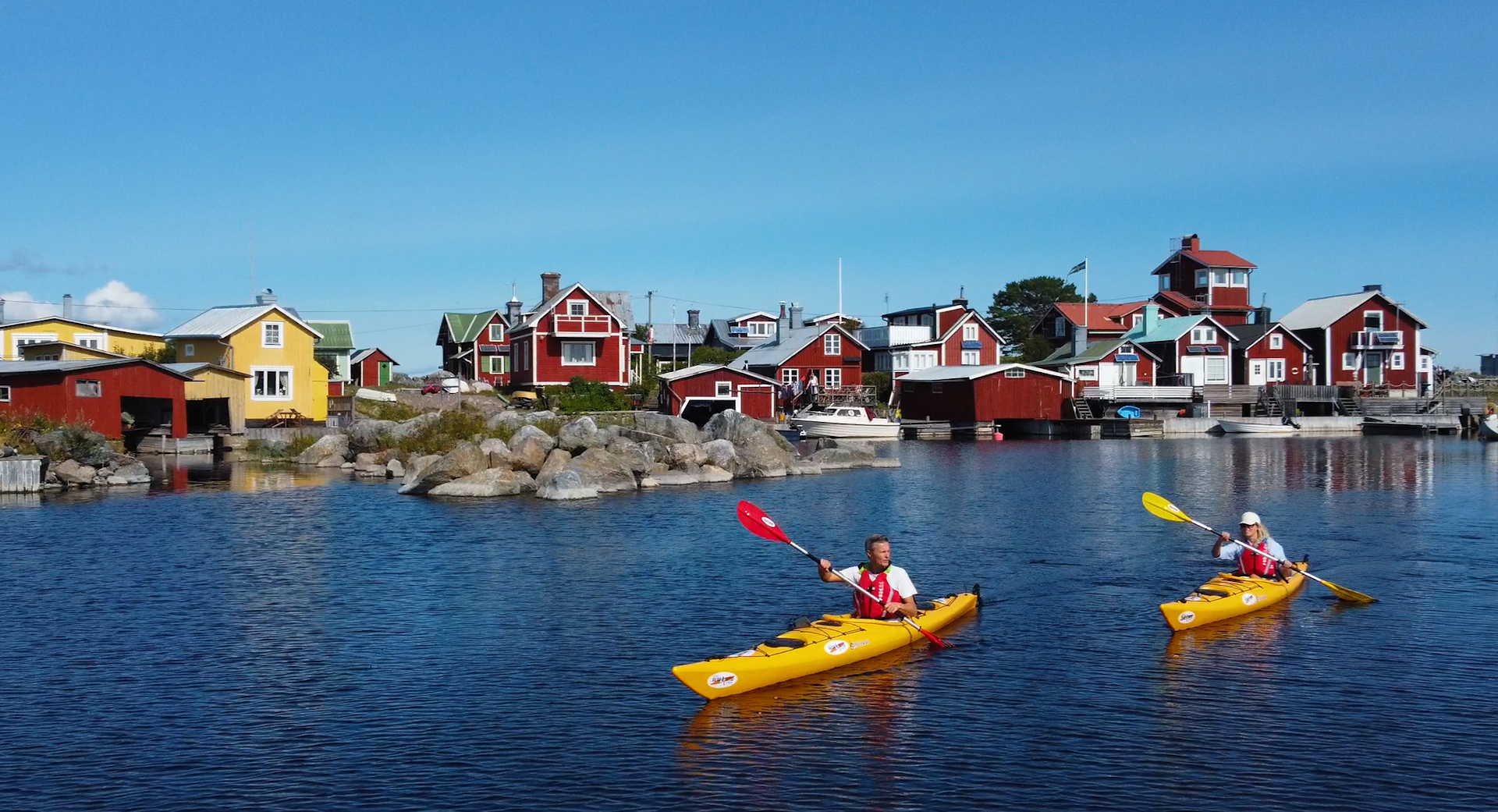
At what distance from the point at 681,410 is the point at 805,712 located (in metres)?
56.8

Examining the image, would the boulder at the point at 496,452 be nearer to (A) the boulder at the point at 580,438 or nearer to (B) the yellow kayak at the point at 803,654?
(A) the boulder at the point at 580,438

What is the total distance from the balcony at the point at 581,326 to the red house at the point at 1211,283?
4781cm

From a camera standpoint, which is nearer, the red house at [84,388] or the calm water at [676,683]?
the calm water at [676,683]

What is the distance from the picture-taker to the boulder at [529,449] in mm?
40406

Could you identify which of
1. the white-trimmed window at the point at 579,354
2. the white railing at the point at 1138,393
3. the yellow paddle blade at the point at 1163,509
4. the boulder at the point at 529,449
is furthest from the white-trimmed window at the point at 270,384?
the white railing at the point at 1138,393

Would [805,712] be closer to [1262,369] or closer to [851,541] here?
[851,541]

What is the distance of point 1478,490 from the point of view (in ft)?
131

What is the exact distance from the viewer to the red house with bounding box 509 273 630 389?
232 feet

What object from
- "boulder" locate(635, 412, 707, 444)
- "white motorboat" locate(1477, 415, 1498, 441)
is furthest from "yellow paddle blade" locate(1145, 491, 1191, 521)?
"white motorboat" locate(1477, 415, 1498, 441)

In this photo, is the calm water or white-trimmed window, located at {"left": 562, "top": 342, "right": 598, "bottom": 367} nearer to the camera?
the calm water

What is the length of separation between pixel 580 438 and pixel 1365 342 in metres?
65.8

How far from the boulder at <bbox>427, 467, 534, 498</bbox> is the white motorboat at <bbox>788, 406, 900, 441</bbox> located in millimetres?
31609

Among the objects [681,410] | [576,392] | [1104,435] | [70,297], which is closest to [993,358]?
[1104,435]

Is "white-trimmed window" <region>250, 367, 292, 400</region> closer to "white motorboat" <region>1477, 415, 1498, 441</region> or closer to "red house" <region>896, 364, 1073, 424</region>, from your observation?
"red house" <region>896, 364, 1073, 424</region>
